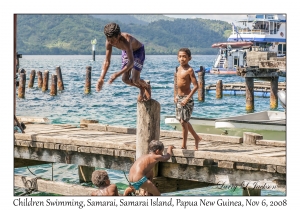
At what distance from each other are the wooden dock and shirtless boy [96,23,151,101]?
1.13m

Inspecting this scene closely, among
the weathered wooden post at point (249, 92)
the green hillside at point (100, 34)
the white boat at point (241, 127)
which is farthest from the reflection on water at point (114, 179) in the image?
the green hillside at point (100, 34)

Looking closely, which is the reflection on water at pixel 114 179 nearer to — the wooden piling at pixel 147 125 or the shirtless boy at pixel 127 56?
the wooden piling at pixel 147 125

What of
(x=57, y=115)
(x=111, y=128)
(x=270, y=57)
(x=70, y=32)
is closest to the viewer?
(x=111, y=128)

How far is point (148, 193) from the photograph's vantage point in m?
11.8

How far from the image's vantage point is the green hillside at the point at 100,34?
410 feet

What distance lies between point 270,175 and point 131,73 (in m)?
3.00

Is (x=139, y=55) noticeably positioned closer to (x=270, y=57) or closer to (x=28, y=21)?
(x=270, y=57)

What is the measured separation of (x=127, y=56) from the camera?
488 inches

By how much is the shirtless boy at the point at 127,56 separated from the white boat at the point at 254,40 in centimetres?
6150

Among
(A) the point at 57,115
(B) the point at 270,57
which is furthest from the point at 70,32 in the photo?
(B) the point at 270,57

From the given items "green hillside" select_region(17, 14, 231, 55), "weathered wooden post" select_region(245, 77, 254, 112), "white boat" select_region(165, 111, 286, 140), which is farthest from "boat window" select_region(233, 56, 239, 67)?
"white boat" select_region(165, 111, 286, 140)

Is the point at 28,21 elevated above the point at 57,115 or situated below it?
above

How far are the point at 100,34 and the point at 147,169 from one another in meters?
122

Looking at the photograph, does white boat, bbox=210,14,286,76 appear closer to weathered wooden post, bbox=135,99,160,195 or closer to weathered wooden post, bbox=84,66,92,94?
weathered wooden post, bbox=84,66,92,94
